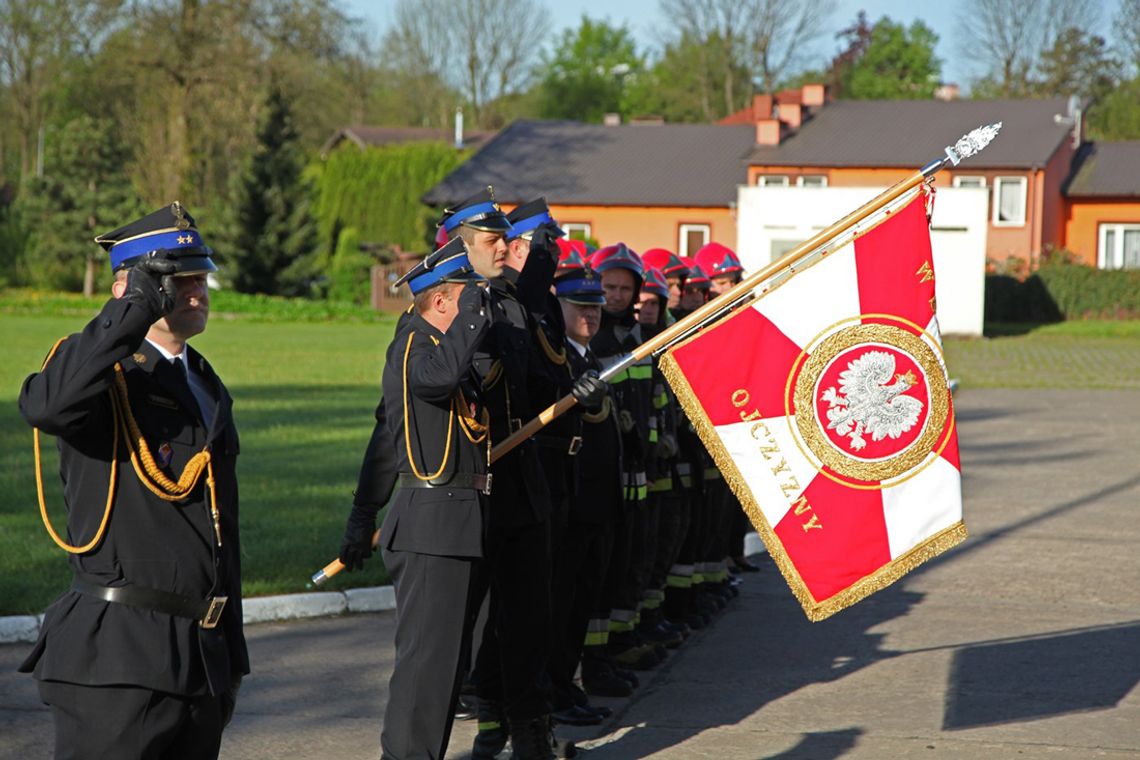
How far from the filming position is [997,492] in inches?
528

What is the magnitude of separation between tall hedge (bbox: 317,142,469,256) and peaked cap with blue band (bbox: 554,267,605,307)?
57433 mm

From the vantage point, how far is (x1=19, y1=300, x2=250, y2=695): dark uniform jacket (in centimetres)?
373

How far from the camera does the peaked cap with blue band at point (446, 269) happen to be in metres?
5.12

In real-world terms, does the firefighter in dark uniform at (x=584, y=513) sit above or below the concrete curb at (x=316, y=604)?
above

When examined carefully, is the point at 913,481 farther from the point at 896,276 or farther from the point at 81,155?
the point at 81,155

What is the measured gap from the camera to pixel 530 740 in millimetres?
5727

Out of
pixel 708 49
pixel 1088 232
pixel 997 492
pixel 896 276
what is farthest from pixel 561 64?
pixel 896 276

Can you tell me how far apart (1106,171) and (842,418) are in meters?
52.1

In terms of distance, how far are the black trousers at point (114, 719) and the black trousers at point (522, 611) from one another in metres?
1.81

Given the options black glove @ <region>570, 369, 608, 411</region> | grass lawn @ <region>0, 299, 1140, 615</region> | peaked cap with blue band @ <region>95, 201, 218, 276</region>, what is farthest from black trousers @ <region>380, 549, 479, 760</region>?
grass lawn @ <region>0, 299, 1140, 615</region>

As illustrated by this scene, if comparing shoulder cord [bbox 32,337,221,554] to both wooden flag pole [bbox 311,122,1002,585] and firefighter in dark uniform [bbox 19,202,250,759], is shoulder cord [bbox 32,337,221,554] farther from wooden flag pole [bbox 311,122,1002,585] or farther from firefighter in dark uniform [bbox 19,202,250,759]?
wooden flag pole [bbox 311,122,1002,585]

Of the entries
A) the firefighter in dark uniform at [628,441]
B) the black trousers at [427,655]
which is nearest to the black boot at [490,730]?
the black trousers at [427,655]

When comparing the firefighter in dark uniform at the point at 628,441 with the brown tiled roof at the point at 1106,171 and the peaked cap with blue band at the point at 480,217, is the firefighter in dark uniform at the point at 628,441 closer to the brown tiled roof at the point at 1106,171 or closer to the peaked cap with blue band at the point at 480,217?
the peaked cap with blue band at the point at 480,217

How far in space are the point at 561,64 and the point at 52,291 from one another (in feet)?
159
